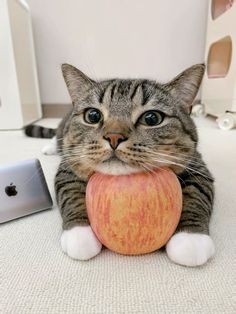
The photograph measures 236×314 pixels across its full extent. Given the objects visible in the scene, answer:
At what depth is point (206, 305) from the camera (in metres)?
0.52

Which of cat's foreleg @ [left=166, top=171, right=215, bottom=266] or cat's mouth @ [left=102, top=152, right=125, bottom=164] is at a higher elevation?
cat's mouth @ [left=102, top=152, right=125, bottom=164]

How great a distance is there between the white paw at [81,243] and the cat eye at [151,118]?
0.99 ft

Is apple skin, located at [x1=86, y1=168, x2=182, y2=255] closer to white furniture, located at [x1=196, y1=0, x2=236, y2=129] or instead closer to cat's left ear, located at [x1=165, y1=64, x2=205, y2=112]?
cat's left ear, located at [x1=165, y1=64, x2=205, y2=112]

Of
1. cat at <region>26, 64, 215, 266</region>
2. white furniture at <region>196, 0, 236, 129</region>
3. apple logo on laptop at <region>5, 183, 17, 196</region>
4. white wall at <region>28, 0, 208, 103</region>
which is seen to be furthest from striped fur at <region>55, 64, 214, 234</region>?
white wall at <region>28, 0, 208, 103</region>

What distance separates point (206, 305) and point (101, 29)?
282 cm

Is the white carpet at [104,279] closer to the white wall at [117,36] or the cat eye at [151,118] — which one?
the cat eye at [151,118]

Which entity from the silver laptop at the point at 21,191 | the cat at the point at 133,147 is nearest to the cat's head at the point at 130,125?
the cat at the point at 133,147

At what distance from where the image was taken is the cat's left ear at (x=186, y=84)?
0.79 meters

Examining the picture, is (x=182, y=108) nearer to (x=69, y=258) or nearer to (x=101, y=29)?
(x=69, y=258)

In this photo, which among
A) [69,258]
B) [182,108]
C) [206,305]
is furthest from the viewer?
[182,108]

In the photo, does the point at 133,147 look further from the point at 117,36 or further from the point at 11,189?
the point at 117,36

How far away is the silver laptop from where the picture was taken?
84 cm

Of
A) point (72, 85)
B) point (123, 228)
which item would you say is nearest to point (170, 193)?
point (123, 228)

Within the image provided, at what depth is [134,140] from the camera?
0.64 metres
